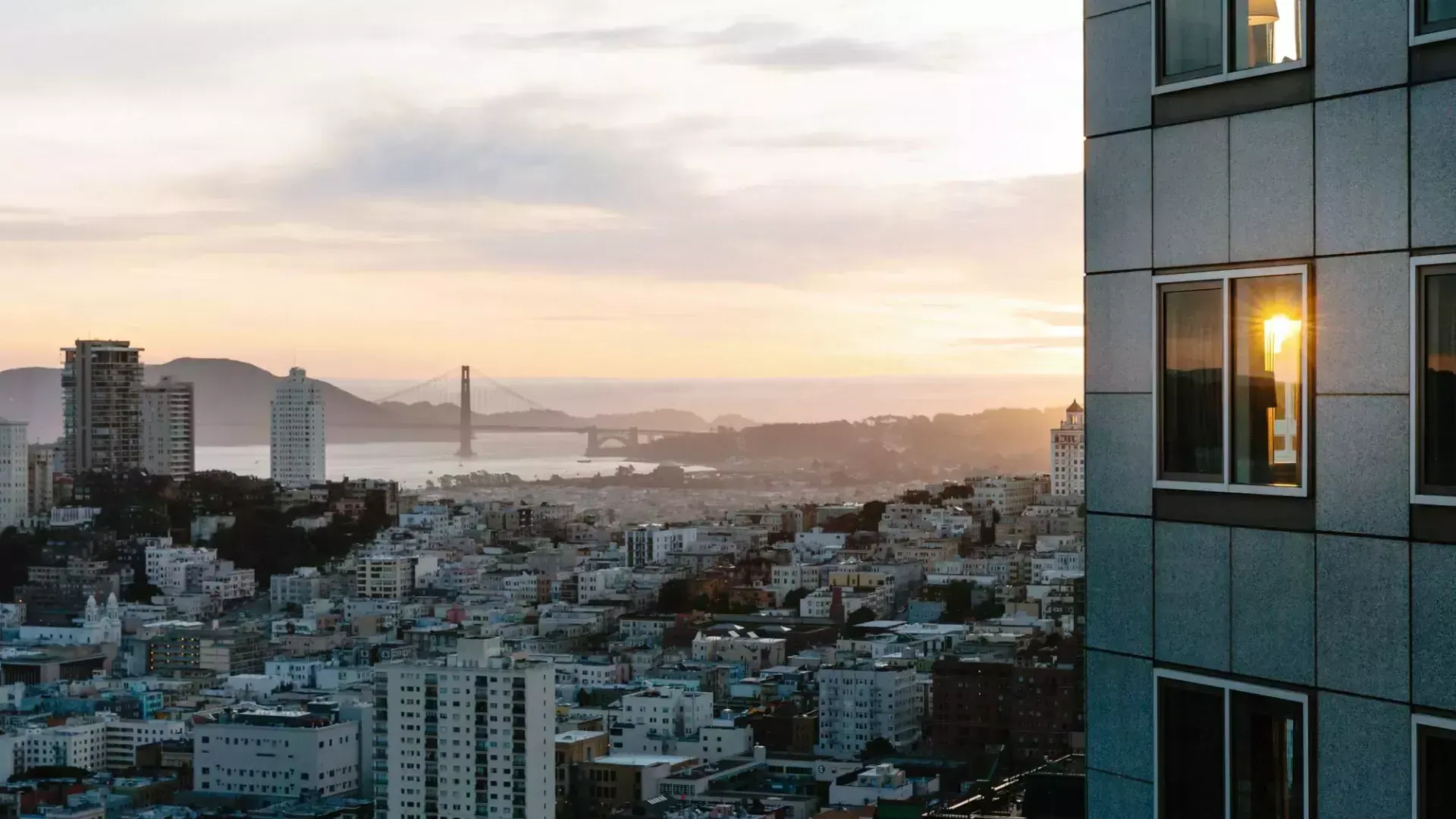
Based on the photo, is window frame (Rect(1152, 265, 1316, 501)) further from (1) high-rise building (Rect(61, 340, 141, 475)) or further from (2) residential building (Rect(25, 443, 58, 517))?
(1) high-rise building (Rect(61, 340, 141, 475))

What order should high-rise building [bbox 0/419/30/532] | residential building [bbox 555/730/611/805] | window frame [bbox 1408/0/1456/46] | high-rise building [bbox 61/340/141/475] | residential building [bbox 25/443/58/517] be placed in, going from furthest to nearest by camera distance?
high-rise building [bbox 61/340/141/475] < residential building [bbox 25/443/58/517] < high-rise building [bbox 0/419/30/532] < residential building [bbox 555/730/611/805] < window frame [bbox 1408/0/1456/46]

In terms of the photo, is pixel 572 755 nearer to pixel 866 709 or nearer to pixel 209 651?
pixel 866 709

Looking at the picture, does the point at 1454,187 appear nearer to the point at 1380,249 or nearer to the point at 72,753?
the point at 1380,249

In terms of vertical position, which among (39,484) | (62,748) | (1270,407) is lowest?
(62,748)

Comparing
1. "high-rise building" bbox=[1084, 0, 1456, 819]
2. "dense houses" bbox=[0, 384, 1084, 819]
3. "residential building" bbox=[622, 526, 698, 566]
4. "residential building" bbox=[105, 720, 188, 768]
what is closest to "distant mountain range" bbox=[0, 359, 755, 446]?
"dense houses" bbox=[0, 384, 1084, 819]

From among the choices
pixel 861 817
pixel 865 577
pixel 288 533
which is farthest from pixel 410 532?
pixel 861 817

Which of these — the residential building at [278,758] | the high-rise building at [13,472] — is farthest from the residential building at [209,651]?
the high-rise building at [13,472]

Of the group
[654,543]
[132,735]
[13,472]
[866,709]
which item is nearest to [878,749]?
[866,709]
